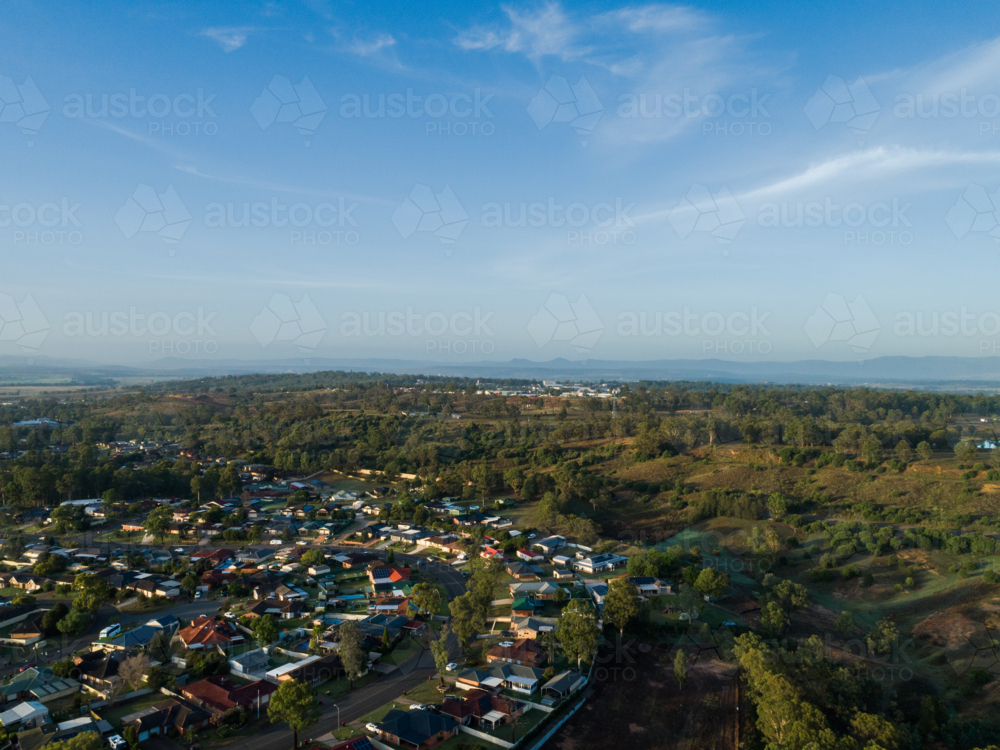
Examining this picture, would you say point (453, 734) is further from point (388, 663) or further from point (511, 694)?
point (388, 663)

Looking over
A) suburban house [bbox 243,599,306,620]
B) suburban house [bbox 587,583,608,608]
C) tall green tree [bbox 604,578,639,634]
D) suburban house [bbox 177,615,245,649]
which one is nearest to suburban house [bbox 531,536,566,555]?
suburban house [bbox 587,583,608,608]

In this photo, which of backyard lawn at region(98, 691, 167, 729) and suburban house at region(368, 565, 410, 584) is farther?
suburban house at region(368, 565, 410, 584)

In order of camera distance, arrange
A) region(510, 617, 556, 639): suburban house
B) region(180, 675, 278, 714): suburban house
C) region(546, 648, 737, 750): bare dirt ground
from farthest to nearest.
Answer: region(510, 617, 556, 639): suburban house, region(180, 675, 278, 714): suburban house, region(546, 648, 737, 750): bare dirt ground

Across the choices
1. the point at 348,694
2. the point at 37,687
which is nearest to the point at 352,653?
the point at 348,694

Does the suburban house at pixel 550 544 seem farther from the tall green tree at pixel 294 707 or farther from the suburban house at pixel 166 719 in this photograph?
the suburban house at pixel 166 719

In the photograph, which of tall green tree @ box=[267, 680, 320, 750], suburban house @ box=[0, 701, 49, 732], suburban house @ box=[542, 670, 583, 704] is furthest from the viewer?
suburban house @ box=[542, 670, 583, 704]

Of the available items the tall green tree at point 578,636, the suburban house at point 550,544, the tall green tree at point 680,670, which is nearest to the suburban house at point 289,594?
the tall green tree at point 578,636

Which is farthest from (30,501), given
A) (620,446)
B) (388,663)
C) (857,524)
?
(857,524)

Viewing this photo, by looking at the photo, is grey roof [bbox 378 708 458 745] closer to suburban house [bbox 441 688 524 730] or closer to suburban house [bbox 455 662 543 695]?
suburban house [bbox 441 688 524 730]
